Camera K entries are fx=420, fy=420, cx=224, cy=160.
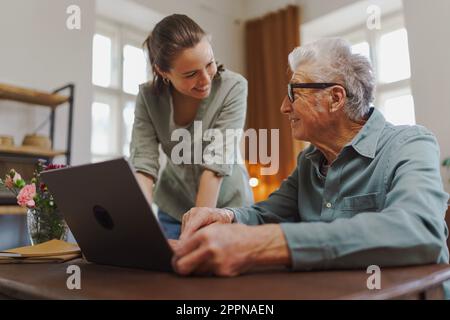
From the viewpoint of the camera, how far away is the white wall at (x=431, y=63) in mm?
3104

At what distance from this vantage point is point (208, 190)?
1.38m

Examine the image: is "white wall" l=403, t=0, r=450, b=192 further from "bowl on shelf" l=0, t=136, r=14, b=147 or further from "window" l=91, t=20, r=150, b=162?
"bowl on shelf" l=0, t=136, r=14, b=147

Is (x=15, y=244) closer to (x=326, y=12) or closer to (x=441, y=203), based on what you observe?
(x=441, y=203)

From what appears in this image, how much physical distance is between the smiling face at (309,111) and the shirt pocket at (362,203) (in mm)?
222

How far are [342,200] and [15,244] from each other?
2.63 metres

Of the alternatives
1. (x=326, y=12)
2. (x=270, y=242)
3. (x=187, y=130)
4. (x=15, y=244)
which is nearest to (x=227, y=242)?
(x=270, y=242)

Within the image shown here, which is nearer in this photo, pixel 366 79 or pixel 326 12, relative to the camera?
pixel 366 79

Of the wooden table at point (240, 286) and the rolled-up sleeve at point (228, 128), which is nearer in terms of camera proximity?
the wooden table at point (240, 286)

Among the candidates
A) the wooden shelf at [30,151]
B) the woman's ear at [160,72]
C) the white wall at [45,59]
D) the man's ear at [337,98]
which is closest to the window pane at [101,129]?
the white wall at [45,59]

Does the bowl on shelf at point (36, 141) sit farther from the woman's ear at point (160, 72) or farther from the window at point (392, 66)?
the window at point (392, 66)

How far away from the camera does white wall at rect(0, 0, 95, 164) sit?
118 inches

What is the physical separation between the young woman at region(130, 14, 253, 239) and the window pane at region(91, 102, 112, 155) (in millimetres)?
2177

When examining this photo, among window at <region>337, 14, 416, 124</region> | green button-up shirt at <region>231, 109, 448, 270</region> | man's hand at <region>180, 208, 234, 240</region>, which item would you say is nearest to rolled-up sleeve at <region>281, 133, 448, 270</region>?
green button-up shirt at <region>231, 109, 448, 270</region>
